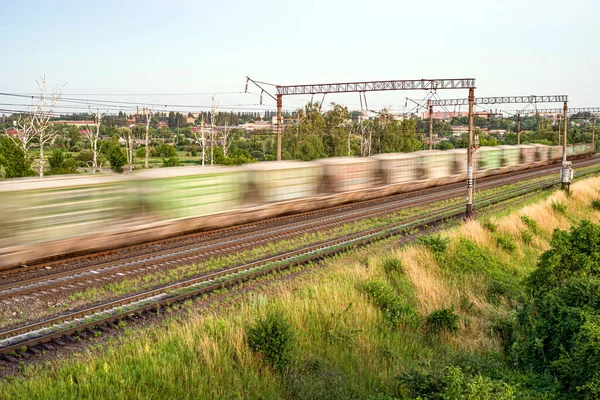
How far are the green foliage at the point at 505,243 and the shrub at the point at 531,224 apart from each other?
2856 millimetres

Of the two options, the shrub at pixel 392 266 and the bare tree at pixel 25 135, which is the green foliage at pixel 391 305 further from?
the bare tree at pixel 25 135

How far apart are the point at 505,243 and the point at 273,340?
12.9 m

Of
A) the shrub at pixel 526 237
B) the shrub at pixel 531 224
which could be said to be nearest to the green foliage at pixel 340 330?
the shrub at pixel 526 237

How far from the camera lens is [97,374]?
25.0 feet

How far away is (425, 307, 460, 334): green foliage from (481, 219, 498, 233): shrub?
1023 centimetres

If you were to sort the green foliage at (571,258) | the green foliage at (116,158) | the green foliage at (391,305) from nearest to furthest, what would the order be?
the green foliage at (391,305)
the green foliage at (571,258)
the green foliage at (116,158)

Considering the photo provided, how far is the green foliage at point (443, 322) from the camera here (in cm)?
1037

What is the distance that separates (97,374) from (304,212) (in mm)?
19800

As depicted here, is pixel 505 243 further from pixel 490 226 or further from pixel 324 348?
pixel 324 348

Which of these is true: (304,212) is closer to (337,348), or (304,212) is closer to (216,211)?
(216,211)

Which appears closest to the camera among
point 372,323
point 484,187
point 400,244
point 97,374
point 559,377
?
point 559,377

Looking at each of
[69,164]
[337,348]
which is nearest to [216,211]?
[337,348]

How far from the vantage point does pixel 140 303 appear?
12.2m

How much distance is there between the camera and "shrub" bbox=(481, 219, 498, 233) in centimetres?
1999
